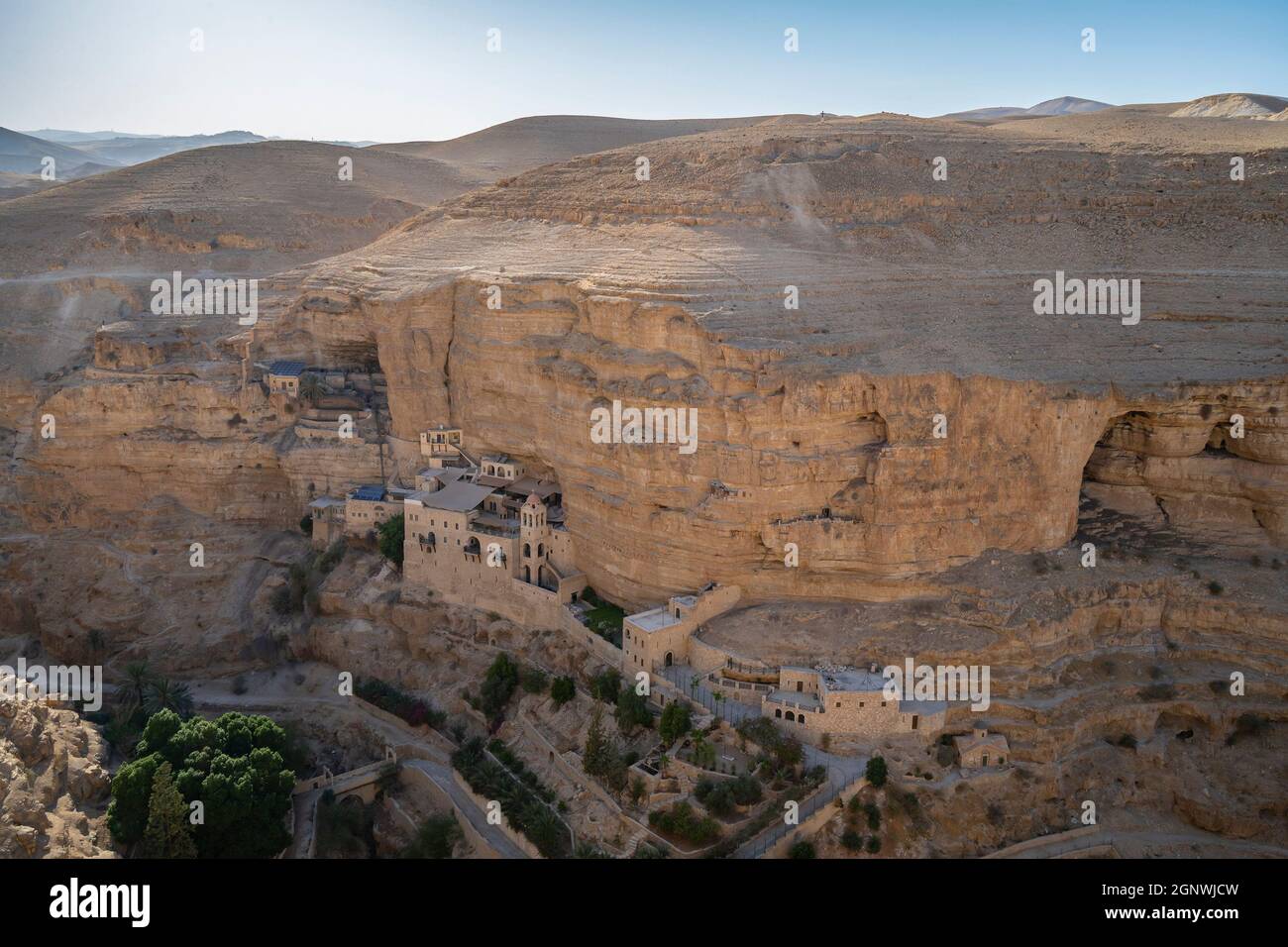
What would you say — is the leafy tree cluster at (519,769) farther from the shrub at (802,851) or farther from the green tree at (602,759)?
the shrub at (802,851)

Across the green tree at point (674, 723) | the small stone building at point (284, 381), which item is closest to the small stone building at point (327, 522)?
the small stone building at point (284, 381)

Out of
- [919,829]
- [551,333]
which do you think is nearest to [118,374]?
[551,333]

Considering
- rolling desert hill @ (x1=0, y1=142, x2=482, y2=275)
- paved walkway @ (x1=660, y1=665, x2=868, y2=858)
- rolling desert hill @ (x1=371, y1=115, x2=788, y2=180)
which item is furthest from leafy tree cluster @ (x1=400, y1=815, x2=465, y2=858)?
rolling desert hill @ (x1=371, y1=115, x2=788, y2=180)

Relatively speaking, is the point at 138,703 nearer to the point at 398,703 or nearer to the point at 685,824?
the point at 398,703

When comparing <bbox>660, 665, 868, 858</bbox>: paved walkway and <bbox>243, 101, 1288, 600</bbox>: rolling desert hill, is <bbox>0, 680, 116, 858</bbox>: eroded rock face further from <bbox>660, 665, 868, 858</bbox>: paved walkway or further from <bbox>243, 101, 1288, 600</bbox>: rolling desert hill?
<bbox>243, 101, 1288, 600</bbox>: rolling desert hill

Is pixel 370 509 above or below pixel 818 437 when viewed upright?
below

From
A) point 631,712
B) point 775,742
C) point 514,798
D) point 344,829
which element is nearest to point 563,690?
point 631,712
